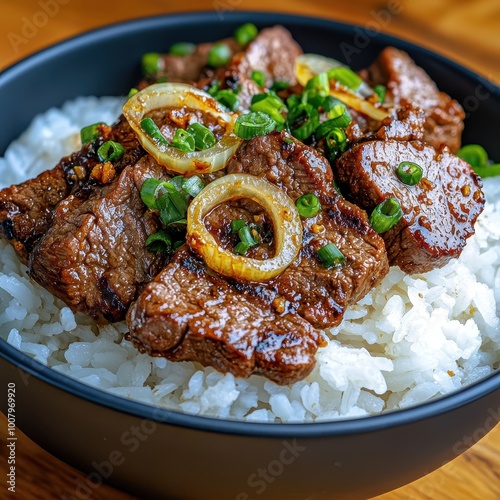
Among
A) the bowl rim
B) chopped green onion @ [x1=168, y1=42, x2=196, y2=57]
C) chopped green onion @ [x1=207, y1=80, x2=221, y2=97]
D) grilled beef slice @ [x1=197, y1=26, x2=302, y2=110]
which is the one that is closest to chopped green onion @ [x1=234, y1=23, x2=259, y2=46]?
grilled beef slice @ [x1=197, y1=26, x2=302, y2=110]

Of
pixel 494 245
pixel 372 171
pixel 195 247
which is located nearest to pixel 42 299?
pixel 195 247

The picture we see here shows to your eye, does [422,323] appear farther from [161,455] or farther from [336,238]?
[161,455]

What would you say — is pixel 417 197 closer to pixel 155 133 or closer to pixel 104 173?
pixel 155 133

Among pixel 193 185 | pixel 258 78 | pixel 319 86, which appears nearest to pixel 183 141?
pixel 193 185

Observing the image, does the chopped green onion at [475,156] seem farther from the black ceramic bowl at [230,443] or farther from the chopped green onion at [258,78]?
the black ceramic bowl at [230,443]

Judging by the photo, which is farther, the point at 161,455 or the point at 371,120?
the point at 371,120

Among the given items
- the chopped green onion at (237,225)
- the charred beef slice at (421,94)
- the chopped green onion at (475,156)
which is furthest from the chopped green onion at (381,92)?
the chopped green onion at (237,225)

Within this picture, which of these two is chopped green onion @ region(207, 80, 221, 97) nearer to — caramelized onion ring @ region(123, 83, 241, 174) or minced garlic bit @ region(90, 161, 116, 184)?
caramelized onion ring @ region(123, 83, 241, 174)

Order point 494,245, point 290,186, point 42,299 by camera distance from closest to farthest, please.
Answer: point 290,186
point 42,299
point 494,245
